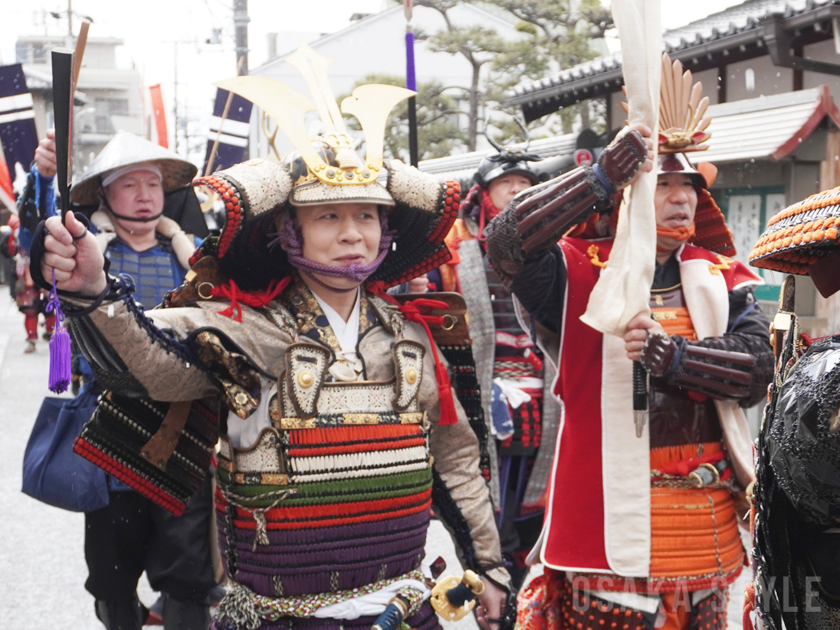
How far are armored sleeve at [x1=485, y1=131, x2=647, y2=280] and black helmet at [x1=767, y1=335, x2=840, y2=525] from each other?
4.52 ft

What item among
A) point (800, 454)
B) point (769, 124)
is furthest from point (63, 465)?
point (769, 124)

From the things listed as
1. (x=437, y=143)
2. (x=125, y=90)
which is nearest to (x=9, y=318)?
(x=437, y=143)

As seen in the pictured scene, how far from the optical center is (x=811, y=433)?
131cm

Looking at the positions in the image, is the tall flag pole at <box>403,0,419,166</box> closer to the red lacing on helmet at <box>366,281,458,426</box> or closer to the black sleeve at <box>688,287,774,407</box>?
the red lacing on helmet at <box>366,281,458,426</box>

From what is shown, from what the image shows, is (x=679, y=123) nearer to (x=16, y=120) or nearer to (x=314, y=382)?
(x=314, y=382)

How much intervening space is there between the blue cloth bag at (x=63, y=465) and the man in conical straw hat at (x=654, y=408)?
5.42 ft

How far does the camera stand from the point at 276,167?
250 centimetres

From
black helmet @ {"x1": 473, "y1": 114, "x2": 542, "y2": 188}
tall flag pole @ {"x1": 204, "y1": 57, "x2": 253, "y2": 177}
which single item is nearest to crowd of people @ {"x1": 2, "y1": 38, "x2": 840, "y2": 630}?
black helmet @ {"x1": 473, "y1": 114, "x2": 542, "y2": 188}

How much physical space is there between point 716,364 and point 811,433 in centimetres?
163

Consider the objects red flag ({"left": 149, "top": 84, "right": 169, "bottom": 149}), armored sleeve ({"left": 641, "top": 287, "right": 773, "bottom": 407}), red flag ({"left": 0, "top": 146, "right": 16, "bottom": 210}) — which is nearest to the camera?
armored sleeve ({"left": 641, "top": 287, "right": 773, "bottom": 407})

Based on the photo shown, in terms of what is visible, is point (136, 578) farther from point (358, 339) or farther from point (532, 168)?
point (532, 168)

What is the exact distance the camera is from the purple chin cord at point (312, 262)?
8.18 ft

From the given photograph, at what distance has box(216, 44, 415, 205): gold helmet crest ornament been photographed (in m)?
2.48

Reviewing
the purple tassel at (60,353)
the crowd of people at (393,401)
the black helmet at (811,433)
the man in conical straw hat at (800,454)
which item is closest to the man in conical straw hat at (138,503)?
the crowd of people at (393,401)
